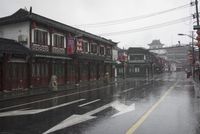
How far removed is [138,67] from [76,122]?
2914 inches

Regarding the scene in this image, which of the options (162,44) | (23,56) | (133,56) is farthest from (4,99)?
(162,44)

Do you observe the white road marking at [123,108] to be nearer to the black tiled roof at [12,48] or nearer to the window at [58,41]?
the black tiled roof at [12,48]

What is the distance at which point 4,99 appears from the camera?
63.2ft

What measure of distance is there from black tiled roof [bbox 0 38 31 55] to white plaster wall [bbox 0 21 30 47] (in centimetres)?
140

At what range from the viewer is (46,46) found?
30047 mm

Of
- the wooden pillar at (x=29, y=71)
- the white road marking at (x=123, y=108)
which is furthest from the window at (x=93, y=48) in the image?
the white road marking at (x=123, y=108)

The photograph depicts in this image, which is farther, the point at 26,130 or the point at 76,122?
the point at 76,122

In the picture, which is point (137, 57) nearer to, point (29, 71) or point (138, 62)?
point (138, 62)

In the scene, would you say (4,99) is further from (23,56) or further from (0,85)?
(23,56)

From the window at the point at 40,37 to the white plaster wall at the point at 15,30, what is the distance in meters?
1.20

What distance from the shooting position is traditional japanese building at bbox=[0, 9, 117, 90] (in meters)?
27.4

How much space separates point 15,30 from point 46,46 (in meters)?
4.03

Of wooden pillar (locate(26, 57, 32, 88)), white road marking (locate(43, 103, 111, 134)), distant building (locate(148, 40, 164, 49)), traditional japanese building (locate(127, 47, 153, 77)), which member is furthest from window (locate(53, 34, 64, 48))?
distant building (locate(148, 40, 164, 49))

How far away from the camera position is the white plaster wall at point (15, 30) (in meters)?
27.6
